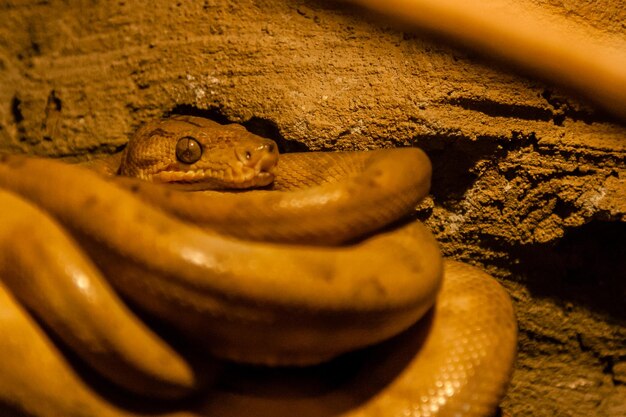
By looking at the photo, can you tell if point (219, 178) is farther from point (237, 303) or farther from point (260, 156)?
point (237, 303)

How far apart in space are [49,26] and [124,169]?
0.91m

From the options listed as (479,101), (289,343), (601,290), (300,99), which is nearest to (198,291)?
(289,343)

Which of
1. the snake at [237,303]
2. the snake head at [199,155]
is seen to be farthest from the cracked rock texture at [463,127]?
the snake at [237,303]

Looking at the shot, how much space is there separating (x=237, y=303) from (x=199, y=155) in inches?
34.8

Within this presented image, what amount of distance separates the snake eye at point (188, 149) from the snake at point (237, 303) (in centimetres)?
46

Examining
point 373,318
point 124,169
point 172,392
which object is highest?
point 373,318

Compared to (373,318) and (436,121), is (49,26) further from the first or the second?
(373,318)

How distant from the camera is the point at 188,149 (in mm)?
1987

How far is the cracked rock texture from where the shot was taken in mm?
1926

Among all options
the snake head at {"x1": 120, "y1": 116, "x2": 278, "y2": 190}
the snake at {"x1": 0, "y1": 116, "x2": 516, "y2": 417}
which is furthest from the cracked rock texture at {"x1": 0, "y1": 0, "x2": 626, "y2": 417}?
the snake at {"x1": 0, "y1": 116, "x2": 516, "y2": 417}

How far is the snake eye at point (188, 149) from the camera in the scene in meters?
1.99

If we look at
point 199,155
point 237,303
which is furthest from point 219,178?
point 237,303

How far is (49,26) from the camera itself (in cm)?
252

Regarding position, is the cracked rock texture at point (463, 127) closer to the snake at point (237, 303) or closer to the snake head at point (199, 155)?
the snake head at point (199, 155)
